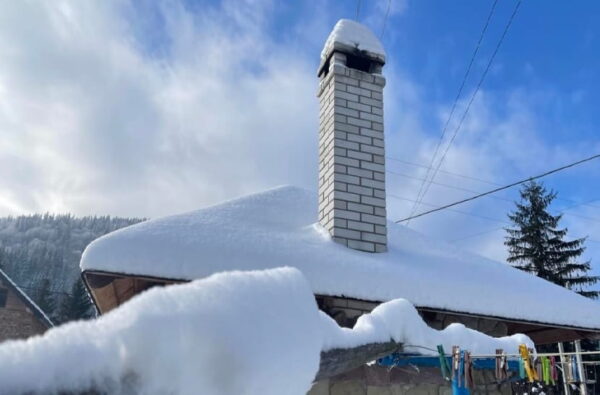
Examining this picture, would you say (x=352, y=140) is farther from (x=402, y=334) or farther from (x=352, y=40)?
(x=402, y=334)

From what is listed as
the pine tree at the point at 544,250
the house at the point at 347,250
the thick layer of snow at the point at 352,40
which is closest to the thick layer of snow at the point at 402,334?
the house at the point at 347,250

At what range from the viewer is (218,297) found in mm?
1147

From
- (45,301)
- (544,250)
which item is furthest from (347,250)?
(45,301)

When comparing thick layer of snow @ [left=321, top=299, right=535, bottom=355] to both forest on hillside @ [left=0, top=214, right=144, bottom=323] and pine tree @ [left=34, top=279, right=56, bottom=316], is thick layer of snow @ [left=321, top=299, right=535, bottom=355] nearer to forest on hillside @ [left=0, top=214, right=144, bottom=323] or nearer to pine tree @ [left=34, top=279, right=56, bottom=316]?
forest on hillside @ [left=0, top=214, right=144, bottom=323]

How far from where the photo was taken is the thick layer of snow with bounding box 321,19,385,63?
7.21 metres

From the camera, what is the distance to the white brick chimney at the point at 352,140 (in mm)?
6078

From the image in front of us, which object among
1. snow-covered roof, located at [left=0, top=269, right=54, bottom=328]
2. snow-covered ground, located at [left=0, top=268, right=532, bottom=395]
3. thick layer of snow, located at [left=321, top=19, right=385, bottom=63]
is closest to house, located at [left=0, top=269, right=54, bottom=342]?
snow-covered roof, located at [left=0, top=269, right=54, bottom=328]

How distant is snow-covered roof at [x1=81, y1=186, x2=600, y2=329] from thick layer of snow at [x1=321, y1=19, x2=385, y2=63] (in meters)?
2.66

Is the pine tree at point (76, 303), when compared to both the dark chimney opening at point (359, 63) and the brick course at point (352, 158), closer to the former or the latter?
the dark chimney opening at point (359, 63)

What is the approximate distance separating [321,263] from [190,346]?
395cm

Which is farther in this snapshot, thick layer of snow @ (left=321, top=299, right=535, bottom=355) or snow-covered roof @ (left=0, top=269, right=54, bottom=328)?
snow-covered roof @ (left=0, top=269, right=54, bottom=328)

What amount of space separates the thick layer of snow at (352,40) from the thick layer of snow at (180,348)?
6.43 meters

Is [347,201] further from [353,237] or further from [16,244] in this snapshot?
[16,244]

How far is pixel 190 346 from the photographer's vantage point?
103 centimetres
